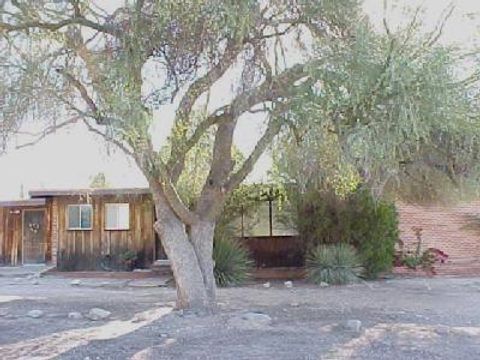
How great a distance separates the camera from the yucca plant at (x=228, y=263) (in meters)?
16.6

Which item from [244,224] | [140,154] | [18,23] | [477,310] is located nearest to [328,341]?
[140,154]

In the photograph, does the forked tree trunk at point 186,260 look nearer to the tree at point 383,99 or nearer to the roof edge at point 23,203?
the tree at point 383,99

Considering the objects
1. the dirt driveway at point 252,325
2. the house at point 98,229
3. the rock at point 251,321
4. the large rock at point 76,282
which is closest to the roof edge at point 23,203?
the house at point 98,229

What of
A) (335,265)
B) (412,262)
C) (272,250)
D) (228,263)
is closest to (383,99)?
(335,265)

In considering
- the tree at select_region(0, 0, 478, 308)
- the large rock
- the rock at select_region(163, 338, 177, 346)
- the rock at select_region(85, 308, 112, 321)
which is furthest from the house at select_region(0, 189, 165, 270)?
the rock at select_region(163, 338, 177, 346)

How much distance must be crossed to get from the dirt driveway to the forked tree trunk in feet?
1.21

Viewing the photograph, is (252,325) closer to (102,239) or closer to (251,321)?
(251,321)

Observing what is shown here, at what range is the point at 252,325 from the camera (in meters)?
9.38

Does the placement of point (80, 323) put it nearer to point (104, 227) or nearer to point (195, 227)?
point (195, 227)

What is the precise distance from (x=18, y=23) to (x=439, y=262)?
14648 millimetres

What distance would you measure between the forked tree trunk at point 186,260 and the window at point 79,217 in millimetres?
10695

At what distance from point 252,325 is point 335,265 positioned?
791cm

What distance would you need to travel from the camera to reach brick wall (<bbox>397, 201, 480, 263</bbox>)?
19.7 meters

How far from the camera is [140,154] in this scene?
8.46 metres
